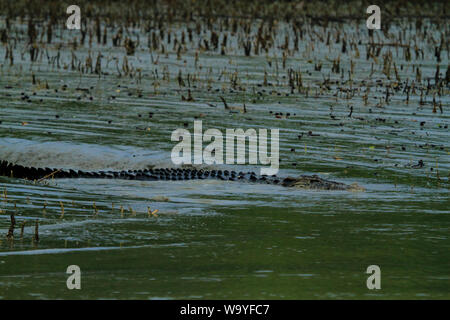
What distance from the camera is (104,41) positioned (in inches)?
956

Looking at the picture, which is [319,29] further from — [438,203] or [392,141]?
[438,203]

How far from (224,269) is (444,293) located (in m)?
1.50

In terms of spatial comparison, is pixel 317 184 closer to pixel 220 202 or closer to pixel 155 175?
pixel 220 202

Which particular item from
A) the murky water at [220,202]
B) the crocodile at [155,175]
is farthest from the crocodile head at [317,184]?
the murky water at [220,202]

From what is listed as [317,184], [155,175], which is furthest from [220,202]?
[155,175]

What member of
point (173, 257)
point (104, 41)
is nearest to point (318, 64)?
point (104, 41)

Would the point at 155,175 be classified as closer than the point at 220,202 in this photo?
No

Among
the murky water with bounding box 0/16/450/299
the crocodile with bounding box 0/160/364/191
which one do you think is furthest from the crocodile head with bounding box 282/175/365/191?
the murky water with bounding box 0/16/450/299

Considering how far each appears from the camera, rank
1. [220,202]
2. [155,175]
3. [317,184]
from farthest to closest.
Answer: [155,175]
[317,184]
[220,202]

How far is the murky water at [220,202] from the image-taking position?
6.68 metres

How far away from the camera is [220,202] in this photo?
9.88 metres

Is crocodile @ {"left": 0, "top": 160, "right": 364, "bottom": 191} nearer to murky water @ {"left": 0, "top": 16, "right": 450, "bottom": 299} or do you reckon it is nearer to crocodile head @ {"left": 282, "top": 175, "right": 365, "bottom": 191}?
crocodile head @ {"left": 282, "top": 175, "right": 365, "bottom": 191}

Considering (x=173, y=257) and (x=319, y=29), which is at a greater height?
(x=319, y=29)

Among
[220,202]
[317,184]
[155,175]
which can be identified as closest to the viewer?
[220,202]
